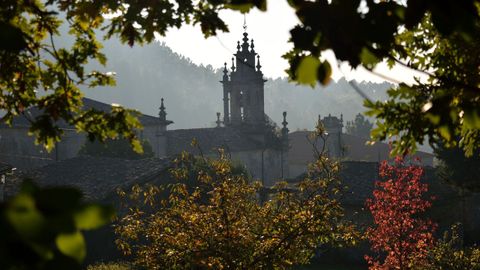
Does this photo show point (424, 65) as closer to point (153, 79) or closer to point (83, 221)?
point (83, 221)

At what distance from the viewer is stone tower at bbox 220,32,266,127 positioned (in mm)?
55844

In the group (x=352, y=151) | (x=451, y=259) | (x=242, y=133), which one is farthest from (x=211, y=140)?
(x=451, y=259)

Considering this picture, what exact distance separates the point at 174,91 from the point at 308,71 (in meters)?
Result: 134

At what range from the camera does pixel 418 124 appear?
567cm

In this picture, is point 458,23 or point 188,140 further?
point 188,140

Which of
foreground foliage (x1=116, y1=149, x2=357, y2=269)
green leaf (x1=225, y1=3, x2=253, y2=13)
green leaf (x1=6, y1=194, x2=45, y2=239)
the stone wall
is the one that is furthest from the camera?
the stone wall

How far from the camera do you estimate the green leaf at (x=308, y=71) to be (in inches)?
118

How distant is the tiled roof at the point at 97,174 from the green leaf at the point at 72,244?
82.5 ft

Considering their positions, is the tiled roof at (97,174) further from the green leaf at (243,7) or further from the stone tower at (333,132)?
the stone tower at (333,132)

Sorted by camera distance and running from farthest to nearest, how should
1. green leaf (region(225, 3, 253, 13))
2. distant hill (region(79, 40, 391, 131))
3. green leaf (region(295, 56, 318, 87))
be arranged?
distant hill (region(79, 40, 391, 131)) → green leaf (region(225, 3, 253, 13)) → green leaf (region(295, 56, 318, 87))

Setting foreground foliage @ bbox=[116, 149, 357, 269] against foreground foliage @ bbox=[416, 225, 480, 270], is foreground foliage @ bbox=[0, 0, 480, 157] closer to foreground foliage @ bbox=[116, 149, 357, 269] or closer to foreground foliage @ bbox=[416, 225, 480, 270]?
foreground foliage @ bbox=[116, 149, 357, 269]

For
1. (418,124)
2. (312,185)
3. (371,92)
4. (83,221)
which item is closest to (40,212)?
(83,221)

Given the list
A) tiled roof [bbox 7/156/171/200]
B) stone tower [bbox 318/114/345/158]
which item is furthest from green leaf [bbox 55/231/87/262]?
stone tower [bbox 318/114/345/158]

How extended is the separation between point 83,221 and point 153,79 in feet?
436
